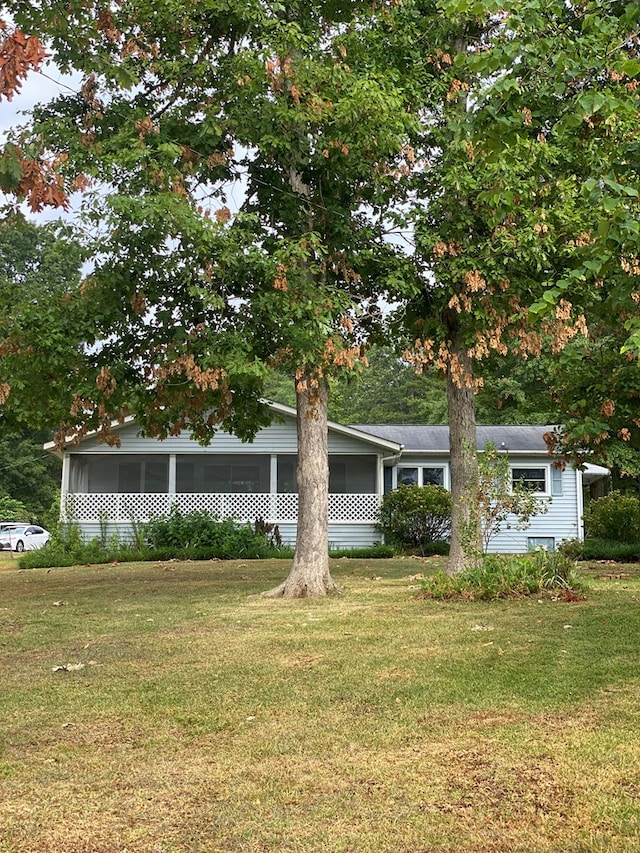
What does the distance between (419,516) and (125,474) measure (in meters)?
10.2

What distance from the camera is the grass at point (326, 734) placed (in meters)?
3.22

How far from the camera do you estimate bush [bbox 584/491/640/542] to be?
2148 centimetres

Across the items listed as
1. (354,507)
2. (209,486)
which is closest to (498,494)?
(354,507)

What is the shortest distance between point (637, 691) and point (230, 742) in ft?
8.84

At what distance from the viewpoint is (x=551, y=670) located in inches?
232

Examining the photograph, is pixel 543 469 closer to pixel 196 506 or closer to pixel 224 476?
pixel 224 476

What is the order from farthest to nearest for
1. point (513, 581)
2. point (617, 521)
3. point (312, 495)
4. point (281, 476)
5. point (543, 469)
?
point (281, 476) < point (543, 469) < point (617, 521) < point (312, 495) < point (513, 581)

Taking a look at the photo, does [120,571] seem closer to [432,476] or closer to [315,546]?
[315,546]

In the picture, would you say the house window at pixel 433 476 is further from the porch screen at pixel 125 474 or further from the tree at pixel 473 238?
the tree at pixel 473 238

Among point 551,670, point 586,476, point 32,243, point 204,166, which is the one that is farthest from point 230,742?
point 32,243

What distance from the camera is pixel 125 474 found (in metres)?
26.1

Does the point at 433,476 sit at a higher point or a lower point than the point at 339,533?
higher

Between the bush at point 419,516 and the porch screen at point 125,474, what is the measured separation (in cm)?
748

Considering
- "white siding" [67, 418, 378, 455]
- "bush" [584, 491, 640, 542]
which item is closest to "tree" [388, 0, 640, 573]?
"white siding" [67, 418, 378, 455]
